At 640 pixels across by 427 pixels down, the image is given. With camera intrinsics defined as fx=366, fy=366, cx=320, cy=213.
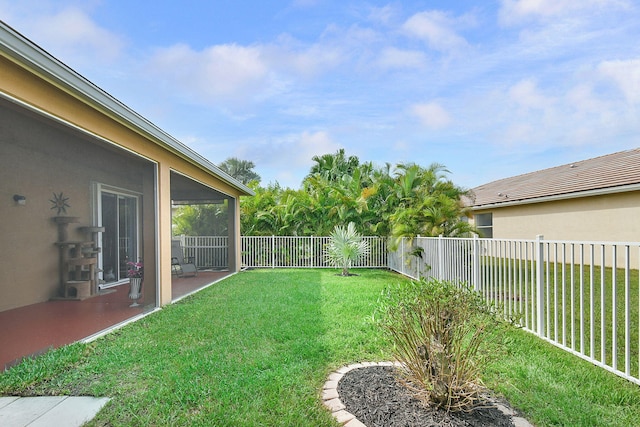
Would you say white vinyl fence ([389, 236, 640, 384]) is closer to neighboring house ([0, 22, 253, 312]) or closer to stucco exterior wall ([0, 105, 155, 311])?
neighboring house ([0, 22, 253, 312])

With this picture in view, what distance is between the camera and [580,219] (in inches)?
516

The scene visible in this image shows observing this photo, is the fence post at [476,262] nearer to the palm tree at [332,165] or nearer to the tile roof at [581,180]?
the tile roof at [581,180]

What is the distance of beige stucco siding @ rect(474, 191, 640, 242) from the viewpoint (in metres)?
11.5

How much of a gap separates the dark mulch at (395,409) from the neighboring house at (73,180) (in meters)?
4.29

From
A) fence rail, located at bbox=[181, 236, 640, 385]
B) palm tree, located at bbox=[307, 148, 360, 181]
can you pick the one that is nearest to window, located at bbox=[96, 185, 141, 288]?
fence rail, located at bbox=[181, 236, 640, 385]

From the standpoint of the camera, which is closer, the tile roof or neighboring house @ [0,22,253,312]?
neighboring house @ [0,22,253,312]

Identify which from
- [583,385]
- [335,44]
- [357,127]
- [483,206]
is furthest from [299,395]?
[357,127]

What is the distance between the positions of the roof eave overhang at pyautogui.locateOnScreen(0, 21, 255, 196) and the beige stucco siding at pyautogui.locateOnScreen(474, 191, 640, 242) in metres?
13.3

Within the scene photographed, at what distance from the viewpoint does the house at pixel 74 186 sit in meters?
4.08

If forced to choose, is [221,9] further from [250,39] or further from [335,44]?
[335,44]

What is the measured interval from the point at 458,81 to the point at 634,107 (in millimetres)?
6436

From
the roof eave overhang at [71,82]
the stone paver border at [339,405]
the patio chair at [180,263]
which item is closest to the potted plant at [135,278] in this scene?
the patio chair at [180,263]

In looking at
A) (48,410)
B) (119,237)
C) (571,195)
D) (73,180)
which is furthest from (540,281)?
(571,195)

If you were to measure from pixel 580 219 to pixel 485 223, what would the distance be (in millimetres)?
5741
